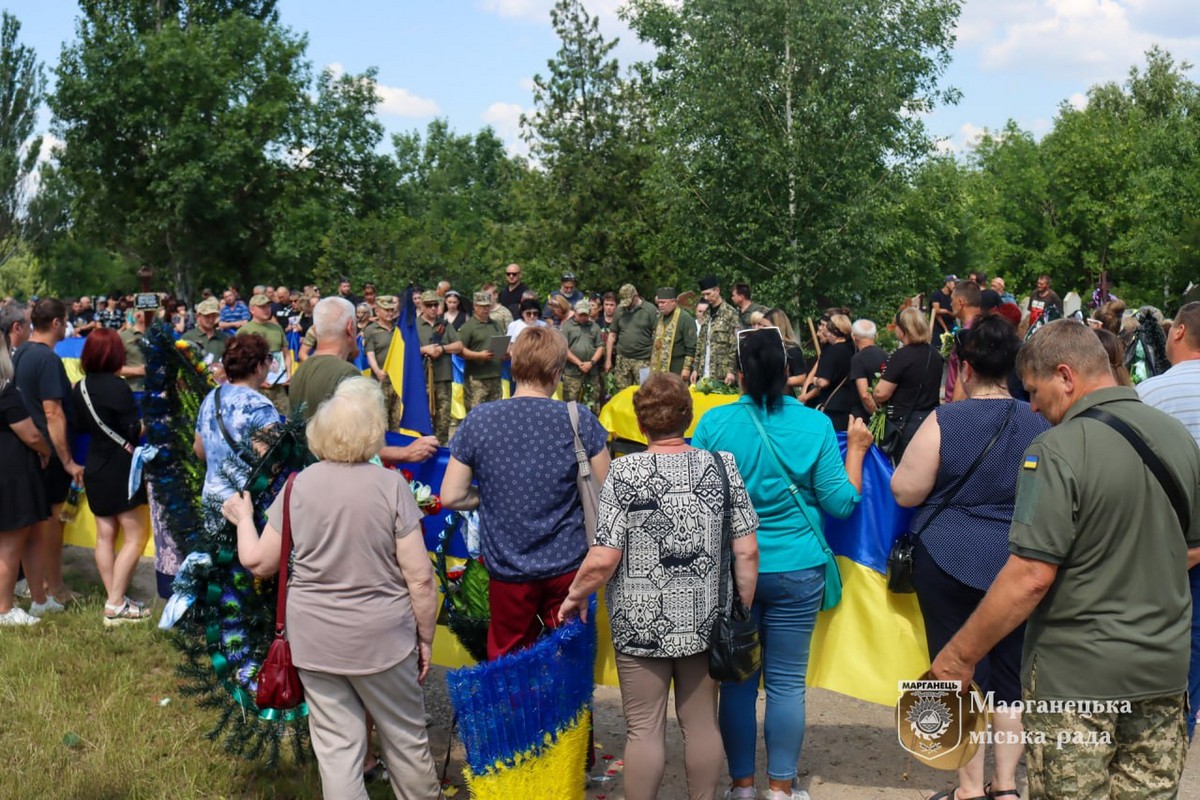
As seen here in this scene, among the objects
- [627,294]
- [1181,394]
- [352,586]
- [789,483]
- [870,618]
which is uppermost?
[627,294]

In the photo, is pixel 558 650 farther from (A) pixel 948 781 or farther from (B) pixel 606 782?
(A) pixel 948 781

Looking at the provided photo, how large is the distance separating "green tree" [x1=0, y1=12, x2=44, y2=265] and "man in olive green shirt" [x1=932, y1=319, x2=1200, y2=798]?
5885 centimetres

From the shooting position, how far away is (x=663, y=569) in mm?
4020

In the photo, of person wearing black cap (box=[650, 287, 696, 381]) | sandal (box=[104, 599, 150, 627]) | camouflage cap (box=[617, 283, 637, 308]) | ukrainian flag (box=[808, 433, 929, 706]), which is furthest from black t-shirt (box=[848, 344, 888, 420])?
sandal (box=[104, 599, 150, 627])

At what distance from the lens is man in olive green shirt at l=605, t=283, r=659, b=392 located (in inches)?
589

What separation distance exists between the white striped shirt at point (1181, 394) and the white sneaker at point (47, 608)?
6.96 metres

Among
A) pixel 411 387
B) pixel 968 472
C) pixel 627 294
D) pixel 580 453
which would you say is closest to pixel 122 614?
pixel 411 387

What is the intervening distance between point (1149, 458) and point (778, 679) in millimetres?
2027

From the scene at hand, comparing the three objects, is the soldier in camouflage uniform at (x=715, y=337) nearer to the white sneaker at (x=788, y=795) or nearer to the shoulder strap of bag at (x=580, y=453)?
the white sneaker at (x=788, y=795)

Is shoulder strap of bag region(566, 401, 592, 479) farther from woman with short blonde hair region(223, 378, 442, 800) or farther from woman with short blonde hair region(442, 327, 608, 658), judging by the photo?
woman with short blonde hair region(223, 378, 442, 800)

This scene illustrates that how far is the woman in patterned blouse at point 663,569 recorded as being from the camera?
400 centimetres

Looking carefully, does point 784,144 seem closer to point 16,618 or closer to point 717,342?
point 717,342

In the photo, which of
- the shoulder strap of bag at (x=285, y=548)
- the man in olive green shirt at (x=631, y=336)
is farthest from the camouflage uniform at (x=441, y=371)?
the shoulder strap of bag at (x=285, y=548)

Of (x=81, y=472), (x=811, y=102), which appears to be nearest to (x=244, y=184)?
(x=811, y=102)
